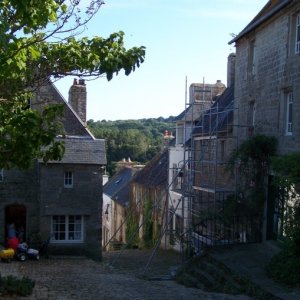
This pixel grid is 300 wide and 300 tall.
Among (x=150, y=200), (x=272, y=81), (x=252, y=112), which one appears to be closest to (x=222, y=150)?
(x=252, y=112)

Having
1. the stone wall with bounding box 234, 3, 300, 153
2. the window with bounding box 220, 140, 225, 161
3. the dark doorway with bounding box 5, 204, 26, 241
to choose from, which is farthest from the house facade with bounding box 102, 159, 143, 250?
the stone wall with bounding box 234, 3, 300, 153

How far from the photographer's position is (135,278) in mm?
17094

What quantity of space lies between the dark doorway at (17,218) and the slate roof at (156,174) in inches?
385

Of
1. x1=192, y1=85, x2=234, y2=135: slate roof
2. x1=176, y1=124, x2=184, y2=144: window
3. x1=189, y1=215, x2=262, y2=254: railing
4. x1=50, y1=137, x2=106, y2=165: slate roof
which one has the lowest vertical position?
x1=189, y1=215, x2=262, y2=254: railing

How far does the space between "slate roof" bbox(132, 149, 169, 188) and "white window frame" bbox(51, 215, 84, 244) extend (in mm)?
8922

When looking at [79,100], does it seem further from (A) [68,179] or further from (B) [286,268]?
(B) [286,268]

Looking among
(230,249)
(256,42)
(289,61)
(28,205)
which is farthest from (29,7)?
(28,205)

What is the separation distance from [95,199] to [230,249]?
9.00 m

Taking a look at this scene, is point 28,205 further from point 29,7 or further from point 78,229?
point 29,7

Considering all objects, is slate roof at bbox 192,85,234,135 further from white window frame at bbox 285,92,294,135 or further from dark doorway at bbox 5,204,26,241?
dark doorway at bbox 5,204,26,241

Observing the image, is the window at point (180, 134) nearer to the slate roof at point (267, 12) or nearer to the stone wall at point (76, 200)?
the stone wall at point (76, 200)

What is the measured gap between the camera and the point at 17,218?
83.3 feet

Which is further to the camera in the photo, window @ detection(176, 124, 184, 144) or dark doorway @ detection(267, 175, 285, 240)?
window @ detection(176, 124, 184, 144)

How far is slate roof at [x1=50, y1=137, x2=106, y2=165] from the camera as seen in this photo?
24.1 meters
